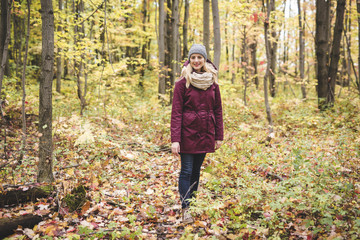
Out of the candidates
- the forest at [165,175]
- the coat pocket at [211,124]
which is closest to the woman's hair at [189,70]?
the coat pocket at [211,124]

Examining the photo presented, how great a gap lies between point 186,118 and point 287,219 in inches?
70.5

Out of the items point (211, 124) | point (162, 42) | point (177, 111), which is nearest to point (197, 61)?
point (177, 111)

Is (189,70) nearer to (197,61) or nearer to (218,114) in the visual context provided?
(197,61)

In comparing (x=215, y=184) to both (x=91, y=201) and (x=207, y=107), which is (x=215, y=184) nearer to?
(x=207, y=107)

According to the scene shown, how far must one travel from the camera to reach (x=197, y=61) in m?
3.16

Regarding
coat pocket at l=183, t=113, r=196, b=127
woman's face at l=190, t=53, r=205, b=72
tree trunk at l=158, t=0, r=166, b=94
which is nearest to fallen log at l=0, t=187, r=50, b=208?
coat pocket at l=183, t=113, r=196, b=127

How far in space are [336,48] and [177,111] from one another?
339 inches

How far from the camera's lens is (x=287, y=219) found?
2842mm

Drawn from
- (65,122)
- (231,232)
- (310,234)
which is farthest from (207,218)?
(65,122)

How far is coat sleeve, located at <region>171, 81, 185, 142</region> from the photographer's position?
306cm

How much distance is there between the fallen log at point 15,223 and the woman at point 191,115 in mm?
1926

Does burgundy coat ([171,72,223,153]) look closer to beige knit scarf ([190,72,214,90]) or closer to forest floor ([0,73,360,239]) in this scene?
beige knit scarf ([190,72,214,90])

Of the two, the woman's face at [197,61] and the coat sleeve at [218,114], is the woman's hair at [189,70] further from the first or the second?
the coat sleeve at [218,114]

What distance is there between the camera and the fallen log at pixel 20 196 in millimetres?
3279
